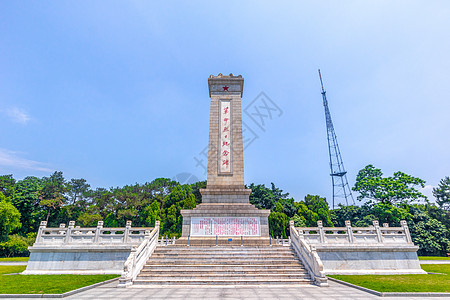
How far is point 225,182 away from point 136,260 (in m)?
6.43

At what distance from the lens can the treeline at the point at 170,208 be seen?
815 inches

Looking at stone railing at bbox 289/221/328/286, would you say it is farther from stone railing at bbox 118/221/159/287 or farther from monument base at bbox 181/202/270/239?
stone railing at bbox 118/221/159/287

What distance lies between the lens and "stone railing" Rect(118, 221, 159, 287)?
6.97 metres

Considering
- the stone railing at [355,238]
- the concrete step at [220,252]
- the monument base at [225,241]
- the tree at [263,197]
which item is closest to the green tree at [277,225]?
the tree at [263,197]

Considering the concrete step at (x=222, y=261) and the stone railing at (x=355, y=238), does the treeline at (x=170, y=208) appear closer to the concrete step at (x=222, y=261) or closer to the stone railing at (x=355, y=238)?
the stone railing at (x=355, y=238)

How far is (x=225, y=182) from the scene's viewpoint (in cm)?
1313

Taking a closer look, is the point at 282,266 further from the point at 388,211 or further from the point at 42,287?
the point at 388,211

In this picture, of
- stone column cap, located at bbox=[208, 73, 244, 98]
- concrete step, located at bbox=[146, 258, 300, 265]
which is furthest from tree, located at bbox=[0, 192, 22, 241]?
stone column cap, located at bbox=[208, 73, 244, 98]

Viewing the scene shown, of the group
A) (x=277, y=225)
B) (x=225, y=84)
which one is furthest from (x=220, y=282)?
(x=277, y=225)

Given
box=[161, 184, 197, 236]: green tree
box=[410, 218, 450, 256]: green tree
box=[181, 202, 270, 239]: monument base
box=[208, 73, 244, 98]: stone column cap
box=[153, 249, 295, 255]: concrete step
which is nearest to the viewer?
box=[153, 249, 295, 255]: concrete step

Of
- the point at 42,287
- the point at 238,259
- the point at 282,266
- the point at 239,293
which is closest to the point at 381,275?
the point at 282,266

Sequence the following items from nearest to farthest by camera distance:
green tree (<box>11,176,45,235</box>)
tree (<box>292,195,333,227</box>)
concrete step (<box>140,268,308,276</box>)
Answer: concrete step (<box>140,268,308,276</box>)
green tree (<box>11,176,45,235</box>)
tree (<box>292,195,333,227</box>)

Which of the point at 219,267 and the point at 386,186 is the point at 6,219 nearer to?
the point at 219,267

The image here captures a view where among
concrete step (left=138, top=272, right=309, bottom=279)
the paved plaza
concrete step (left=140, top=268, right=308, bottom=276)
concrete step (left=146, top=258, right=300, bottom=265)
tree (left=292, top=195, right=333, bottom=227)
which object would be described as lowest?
the paved plaza
